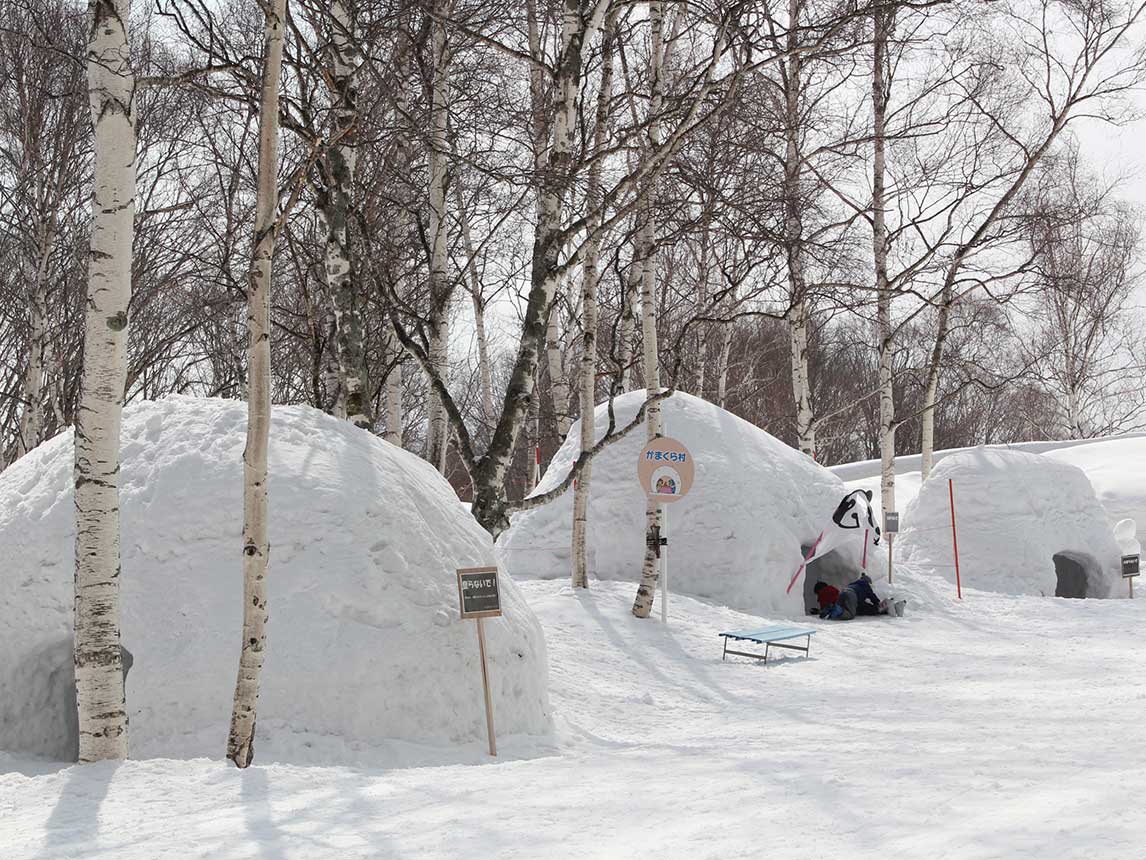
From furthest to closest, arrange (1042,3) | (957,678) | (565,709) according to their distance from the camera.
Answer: (1042,3) → (957,678) → (565,709)

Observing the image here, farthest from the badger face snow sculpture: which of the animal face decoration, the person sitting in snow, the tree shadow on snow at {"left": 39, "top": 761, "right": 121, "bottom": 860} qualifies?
the tree shadow on snow at {"left": 39, "top": 761, "right": 121, "bottom": 860}

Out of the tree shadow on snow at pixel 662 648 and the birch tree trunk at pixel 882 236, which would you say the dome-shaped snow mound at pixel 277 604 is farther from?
the birch tree trunk at pixel 882 236

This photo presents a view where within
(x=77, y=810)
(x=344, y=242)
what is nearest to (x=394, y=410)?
(x=344, y=242)

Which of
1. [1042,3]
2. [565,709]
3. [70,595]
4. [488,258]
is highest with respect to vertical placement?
Result: [1042,3]

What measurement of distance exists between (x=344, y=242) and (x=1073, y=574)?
1477cm

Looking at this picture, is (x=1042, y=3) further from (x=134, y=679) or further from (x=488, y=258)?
(x=134, y=679)

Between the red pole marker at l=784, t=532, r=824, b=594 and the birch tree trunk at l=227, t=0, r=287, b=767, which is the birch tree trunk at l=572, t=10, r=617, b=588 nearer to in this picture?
the red pole marker at l=784, t=532, r=824, b=594

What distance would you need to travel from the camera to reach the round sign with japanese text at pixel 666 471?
11.5 m

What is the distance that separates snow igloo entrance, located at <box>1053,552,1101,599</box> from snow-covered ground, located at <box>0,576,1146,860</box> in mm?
9076

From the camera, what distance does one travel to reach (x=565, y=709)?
7777mm

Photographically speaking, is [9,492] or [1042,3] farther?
[1042,3]

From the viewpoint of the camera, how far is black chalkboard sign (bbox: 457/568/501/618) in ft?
21.5

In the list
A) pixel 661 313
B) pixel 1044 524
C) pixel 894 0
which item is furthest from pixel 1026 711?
pixel 661 313

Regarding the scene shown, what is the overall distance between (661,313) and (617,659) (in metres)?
14.5
